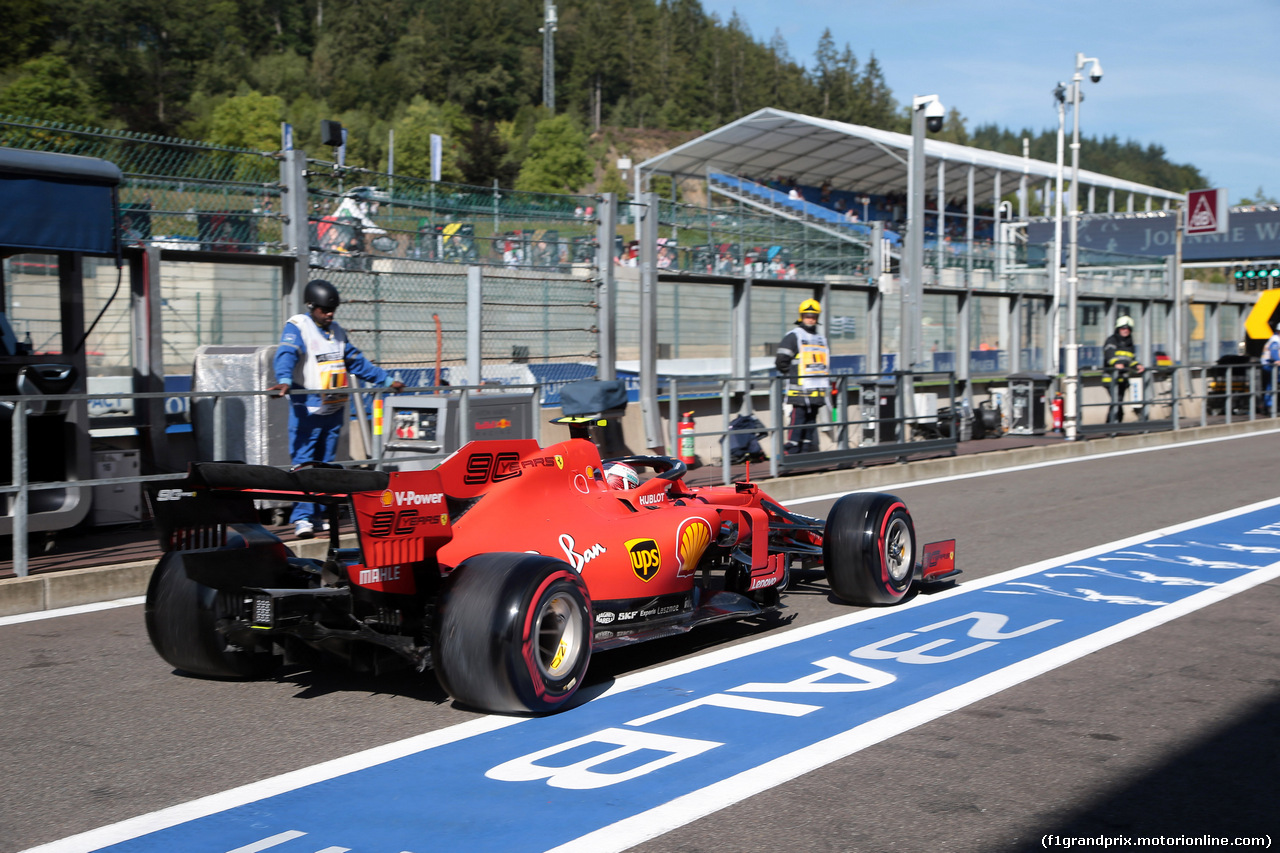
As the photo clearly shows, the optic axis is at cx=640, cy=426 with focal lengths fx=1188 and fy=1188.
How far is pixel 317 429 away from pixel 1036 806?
6.69 meters

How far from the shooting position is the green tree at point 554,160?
294 ft

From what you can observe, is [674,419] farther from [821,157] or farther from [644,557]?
[821,157]

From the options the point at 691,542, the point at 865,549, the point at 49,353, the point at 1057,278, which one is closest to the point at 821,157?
the point at 1057,278

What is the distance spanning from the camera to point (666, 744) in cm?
472

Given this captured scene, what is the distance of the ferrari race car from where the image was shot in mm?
4770

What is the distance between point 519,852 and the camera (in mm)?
3676

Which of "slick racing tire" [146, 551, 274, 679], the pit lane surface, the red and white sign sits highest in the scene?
the red and white sign

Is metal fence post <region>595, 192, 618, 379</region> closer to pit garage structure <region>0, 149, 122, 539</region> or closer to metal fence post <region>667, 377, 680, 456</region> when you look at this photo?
metal fence post <region>667, 377, 680, 456</region>

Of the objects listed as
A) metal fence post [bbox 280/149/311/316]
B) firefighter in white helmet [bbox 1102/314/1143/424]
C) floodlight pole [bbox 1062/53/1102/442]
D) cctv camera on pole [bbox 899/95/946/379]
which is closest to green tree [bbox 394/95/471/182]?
floodlight pole [bbox 1062/53/1102/442]

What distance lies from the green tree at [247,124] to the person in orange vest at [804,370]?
218ft

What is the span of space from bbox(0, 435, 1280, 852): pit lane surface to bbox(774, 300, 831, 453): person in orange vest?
6972 millimetres

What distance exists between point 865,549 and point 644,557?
1839 mm

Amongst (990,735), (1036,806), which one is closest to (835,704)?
(990,735)

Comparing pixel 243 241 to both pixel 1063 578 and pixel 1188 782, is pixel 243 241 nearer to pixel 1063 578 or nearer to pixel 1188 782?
pixel 1063 578
